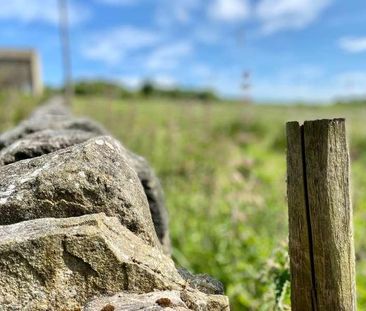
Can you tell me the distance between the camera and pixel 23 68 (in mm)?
28547

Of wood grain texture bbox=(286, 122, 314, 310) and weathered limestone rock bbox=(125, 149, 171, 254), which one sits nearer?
wood grain texture bbox=(286, 122, 314, 310)

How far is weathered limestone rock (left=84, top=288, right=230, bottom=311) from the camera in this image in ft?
5.71

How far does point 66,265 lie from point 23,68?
28.1 meters

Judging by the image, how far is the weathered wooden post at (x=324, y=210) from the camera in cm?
206

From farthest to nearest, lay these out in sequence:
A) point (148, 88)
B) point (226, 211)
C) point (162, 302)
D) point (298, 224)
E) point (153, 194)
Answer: point (148, 88), point (226, 211), point (153, 194), point (298, 224), point (162, 302)

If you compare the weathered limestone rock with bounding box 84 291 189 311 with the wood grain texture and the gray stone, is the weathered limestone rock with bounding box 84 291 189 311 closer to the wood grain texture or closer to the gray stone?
the gray stone

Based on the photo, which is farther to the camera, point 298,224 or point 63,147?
point 63,147

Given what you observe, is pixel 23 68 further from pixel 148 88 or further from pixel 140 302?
pixel 140 302

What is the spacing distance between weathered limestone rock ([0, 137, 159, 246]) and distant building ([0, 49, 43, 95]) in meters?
22.9

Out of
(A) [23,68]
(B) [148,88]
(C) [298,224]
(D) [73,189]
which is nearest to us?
(D) [73,189]

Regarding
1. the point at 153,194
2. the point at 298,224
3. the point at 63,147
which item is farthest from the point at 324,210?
the point at 63,147

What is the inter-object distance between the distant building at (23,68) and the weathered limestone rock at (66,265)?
23.2 m

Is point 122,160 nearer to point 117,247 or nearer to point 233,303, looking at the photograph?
point 117,247

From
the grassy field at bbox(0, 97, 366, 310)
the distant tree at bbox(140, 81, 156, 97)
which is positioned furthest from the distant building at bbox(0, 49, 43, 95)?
the distant tree at bbox(140, 81, 156, 97)
